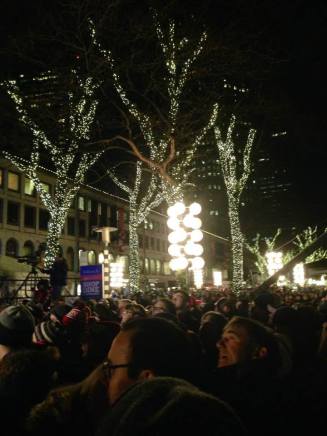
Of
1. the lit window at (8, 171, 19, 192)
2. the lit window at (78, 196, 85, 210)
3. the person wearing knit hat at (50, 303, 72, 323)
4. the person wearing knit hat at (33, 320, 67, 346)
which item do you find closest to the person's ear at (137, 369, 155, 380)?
the person wearing knit hat at (33, 320, 67, 346)

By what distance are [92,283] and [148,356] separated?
10.6 m

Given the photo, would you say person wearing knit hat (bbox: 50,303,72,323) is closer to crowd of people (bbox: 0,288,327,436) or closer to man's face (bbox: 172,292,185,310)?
crowd of people (bbox: 0,288,327,436)

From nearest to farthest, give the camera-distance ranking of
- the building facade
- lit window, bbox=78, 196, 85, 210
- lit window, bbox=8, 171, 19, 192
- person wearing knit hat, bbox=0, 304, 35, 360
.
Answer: person wearing knit hat, bbox=0, 304, 35, 360 → the building facade → lit window, bbox=8, 171, 19, 192 → lit window, bbox=78, 196, 85, 210

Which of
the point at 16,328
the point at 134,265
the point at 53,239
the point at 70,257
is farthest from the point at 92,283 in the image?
the point at 70,257

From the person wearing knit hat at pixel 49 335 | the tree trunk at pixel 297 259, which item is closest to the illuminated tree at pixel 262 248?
the tree trunk at pixel 297 259

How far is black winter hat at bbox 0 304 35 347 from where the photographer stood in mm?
3840

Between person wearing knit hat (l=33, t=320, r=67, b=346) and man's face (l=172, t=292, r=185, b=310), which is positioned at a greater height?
man's face (l=172, t=292, r=185, b=310)

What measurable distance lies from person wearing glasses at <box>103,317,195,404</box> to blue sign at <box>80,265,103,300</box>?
1016 cm

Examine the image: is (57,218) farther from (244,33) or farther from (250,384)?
(250,384)

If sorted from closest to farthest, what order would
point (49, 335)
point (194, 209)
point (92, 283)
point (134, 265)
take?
point (49, 335) → point (92, 283) → point (194, 209) → point (134, 265)

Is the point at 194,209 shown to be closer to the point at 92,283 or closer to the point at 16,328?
the point at 92,283

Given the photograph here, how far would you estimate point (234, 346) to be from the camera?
3.22 m

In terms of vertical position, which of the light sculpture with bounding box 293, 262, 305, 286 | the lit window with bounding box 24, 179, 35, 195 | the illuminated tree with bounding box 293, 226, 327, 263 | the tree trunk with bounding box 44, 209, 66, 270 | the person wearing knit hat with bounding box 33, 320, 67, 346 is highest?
the lit window with bounding box 24, 179, 35, 195

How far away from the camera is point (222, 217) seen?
4700cm
